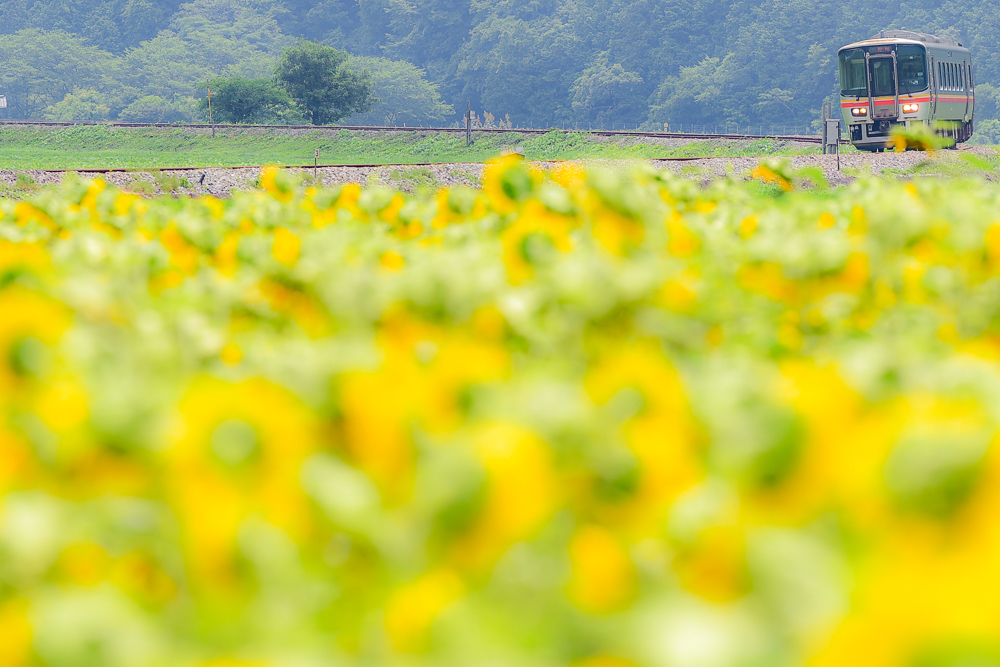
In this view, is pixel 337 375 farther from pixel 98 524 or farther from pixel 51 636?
pixel 51 636

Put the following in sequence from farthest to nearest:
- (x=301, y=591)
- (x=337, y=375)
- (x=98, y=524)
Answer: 1. (x=337, y=375)
2. (x=98, y=524)
3. (x=301, y=591)

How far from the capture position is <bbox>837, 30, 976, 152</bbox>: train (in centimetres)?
2327

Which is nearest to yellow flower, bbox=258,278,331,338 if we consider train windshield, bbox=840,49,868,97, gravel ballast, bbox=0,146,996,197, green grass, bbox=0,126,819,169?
gravel ballast, bbox=0,146,996,197

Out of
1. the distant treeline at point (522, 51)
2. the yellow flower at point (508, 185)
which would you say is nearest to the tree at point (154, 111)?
the distant treeline at point (522, 51)

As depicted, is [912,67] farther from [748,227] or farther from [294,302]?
[294,302]

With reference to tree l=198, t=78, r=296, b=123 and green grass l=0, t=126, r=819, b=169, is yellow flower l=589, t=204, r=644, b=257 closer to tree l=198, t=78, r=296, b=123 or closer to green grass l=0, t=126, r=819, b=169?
green grass l=0, t=126, r=819, b=169

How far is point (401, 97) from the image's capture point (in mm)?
72062

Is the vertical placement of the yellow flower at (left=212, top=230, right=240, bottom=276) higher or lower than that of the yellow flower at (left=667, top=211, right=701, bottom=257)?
higher

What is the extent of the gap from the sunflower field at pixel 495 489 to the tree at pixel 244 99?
170 ft

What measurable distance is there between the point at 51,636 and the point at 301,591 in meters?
0.17

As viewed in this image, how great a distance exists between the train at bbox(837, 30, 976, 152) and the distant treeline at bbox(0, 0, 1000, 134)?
127 ft

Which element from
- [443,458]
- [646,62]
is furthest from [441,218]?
[646,62]

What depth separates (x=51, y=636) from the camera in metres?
0.64

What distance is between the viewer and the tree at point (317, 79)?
171 ft
